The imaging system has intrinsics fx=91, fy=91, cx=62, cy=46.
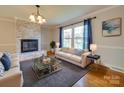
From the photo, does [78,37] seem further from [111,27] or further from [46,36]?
[46,36]

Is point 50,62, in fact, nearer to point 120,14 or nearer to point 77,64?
point 77,64

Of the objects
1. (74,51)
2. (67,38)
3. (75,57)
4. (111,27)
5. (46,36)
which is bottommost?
(75,57)

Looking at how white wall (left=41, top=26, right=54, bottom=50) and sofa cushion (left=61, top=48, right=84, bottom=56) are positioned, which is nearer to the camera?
sofa cushion (left=61, top=48, right=84, bottom=56)

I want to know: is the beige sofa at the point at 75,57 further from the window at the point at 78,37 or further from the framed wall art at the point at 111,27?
the framed wall art at the point at 111,27

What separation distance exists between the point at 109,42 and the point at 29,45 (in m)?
4.01

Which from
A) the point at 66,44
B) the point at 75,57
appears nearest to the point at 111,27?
the point at 75,57

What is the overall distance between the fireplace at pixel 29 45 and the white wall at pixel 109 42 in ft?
Answer: 10.6

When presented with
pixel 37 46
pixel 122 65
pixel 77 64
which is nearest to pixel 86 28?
pixel 77 64

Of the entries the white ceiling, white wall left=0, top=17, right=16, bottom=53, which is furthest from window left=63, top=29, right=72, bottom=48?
white wall left=0, top=17, right=16, bottom=53

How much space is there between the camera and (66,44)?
19.6 ft

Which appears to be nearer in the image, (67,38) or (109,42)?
(109,42)

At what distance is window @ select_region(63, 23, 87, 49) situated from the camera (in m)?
4.79

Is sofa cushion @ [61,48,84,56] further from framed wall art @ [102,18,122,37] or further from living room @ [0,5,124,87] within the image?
framed wall art @ [102,18,122,37]

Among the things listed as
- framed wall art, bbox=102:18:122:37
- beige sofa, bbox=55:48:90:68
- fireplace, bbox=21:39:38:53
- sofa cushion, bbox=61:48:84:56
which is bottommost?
beige sofa, bbox=55:48:90:68
